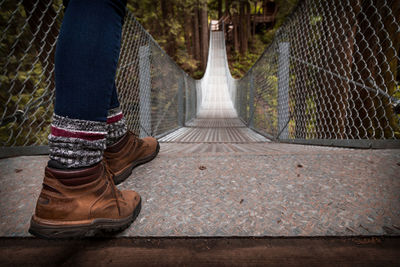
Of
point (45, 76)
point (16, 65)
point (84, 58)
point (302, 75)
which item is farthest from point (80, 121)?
point (45, 76)

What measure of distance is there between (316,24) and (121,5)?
6.65 feet

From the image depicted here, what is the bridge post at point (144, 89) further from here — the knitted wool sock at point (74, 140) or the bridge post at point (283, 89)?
the knitted wool sock at point (74, 140)

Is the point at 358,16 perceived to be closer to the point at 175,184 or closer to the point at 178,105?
the point at 175,184

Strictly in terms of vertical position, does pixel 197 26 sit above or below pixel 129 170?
above

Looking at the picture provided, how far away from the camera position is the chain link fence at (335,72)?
194 centimetres

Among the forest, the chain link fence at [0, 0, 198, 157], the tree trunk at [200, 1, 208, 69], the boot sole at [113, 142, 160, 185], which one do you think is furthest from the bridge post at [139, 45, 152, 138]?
the tree trunk at [200, 1, 208, 69]

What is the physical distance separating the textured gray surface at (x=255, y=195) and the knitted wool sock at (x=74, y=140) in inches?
10.6

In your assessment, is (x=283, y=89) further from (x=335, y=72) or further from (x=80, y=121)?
(x=80, y=121)

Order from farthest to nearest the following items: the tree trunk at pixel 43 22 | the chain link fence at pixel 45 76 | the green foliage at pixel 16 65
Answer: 1. the chain link fence at pixel 45 76
2. the tree trunk at pixel 43 22
3. the green foliage at pixel 16 65

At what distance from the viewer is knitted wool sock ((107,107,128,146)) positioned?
92cm

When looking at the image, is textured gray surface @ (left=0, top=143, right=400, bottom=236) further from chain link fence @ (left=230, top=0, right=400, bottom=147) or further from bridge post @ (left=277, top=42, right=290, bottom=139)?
bridge post @ (left=277, top=42, right=290, bottom=139)

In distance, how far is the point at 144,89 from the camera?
2.39 meters

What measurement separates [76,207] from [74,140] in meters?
0.18

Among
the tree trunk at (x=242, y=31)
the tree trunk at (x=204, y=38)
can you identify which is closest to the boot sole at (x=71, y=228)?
the tree trunk at (x=204, y=38)
